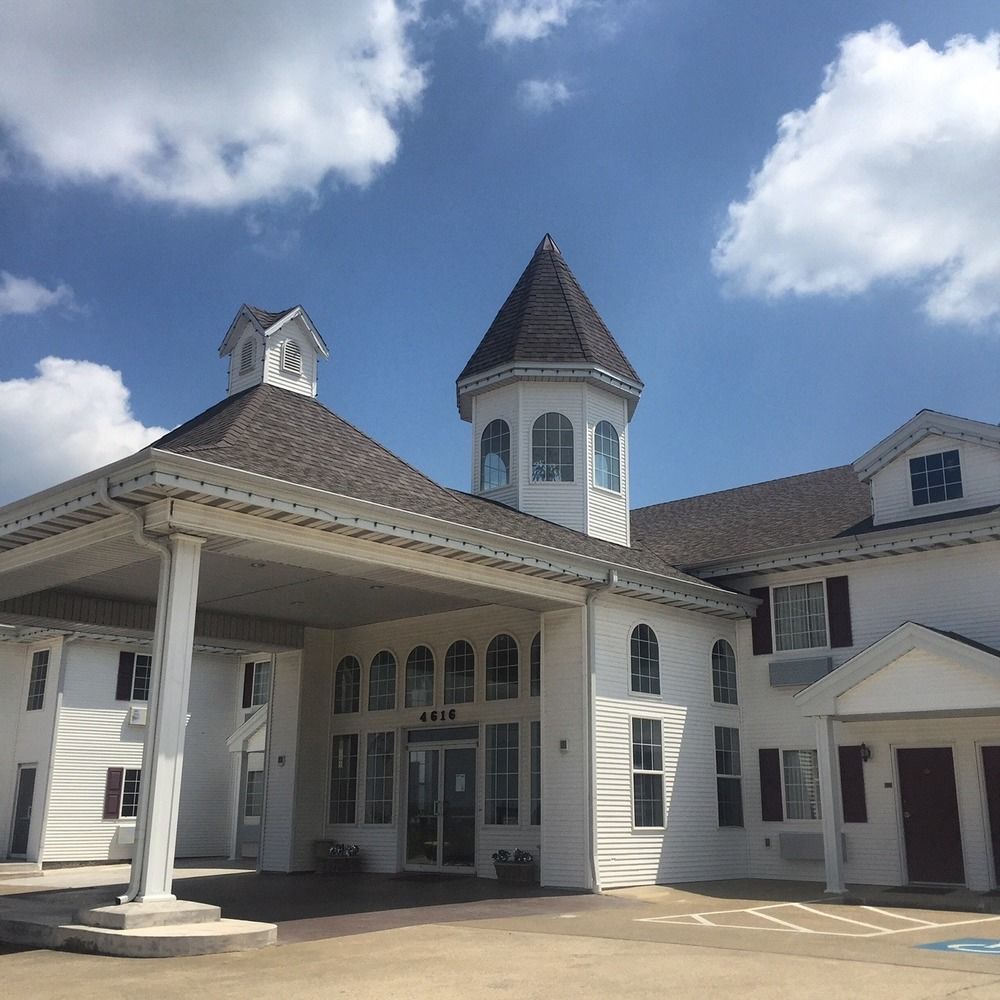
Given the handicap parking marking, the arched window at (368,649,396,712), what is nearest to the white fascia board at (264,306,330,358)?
the arched window at (368,649,396,712)

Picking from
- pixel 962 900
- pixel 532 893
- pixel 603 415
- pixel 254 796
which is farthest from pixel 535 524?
pixel 254 796

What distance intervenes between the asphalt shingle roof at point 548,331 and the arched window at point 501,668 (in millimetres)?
5527

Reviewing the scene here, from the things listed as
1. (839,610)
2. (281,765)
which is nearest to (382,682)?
(281,765)

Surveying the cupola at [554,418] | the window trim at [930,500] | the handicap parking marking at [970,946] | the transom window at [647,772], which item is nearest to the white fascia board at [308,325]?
the cupola at [554,418]

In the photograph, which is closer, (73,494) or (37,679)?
(73,494)

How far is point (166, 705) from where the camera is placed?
11062 mm

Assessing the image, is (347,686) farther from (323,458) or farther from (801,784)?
(801,784)

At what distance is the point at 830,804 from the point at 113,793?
15971 millimetres

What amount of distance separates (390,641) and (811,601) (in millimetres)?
A: 7750

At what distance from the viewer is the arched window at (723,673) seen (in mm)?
18906

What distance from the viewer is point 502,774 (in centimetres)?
1825

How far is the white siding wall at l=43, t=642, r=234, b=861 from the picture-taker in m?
23.2

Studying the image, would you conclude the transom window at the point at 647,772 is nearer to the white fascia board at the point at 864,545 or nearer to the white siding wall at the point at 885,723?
the white siding wall at the point at 885,723

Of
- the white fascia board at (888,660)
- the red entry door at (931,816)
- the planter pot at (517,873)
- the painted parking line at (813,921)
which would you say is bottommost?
the painted parking line at (813,921)
